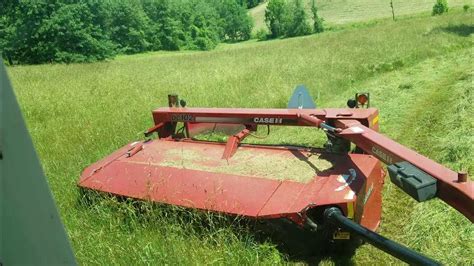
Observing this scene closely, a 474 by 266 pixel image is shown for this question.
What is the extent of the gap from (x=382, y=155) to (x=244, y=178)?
3.87 ft

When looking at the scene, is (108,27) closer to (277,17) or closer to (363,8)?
(277,17)

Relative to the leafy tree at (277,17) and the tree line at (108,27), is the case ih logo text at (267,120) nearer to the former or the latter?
the tree line at (108,27)

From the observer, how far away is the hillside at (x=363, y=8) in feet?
201

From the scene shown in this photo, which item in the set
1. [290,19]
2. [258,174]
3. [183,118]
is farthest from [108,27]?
[258,174]

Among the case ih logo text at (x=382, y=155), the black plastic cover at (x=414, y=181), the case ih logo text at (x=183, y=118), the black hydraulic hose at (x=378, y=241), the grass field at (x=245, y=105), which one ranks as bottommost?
the grass field at (x=245, y=105)

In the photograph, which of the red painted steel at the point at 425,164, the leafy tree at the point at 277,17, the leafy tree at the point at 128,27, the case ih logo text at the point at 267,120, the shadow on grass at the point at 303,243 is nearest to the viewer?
the red painted steel at the point at 425,164

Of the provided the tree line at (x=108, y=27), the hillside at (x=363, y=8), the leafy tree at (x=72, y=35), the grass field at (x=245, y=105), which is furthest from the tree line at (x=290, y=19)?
the grass field at (x=245, y=105)

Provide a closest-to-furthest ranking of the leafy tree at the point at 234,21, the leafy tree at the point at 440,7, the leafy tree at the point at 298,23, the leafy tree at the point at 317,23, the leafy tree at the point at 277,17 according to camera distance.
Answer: the leafy tree at the point at 440,7
the leafy tree at the point at 317,23
the leafy tree at the point at 298,23
the leafy tree at the point at 277,17
the leafy tree at the point at 234,21

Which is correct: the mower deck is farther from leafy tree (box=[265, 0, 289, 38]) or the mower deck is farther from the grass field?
leafy tree (box=[265, 0, 289, 38])

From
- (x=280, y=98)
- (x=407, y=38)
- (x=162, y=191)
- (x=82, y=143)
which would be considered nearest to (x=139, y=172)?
(x=162, y=191)

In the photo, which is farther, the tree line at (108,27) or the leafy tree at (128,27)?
the leafy tree at (128,27)

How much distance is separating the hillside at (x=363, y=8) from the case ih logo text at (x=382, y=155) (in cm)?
5937

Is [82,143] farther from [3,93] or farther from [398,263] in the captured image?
[3,93]

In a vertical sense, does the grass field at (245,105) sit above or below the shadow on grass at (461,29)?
above
